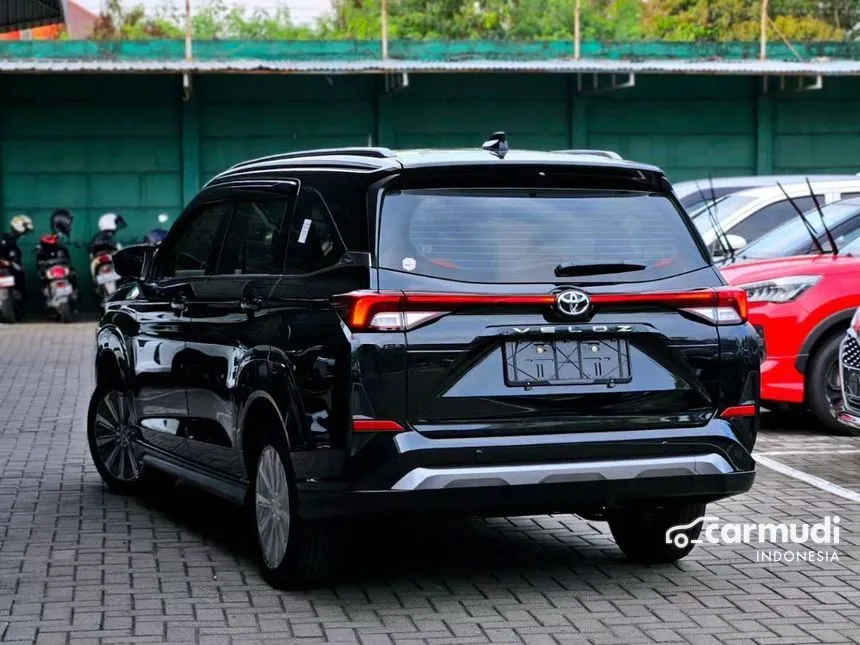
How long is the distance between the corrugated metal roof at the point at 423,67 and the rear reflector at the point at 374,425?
1649 centimetres

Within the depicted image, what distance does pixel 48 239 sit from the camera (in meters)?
21.9

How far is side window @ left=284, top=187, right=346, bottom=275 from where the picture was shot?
6309 mm

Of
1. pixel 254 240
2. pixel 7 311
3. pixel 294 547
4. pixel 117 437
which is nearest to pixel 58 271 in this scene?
pixel 7 311

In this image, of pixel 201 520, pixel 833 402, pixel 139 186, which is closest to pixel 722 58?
pixel 139 186

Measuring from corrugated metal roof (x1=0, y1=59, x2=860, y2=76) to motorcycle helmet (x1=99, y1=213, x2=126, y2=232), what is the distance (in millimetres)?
2044

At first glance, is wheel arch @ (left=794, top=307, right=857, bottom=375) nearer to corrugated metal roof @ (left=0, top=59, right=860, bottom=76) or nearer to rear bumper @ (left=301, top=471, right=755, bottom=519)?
rear bumper @ (left=301, top=471, right=755, bottom=519)

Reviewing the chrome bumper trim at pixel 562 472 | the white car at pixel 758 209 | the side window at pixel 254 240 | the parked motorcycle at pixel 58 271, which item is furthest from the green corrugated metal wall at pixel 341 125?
the chrome bumper trim at pixel 562 472

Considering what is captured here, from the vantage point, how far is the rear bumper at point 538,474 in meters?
5.86

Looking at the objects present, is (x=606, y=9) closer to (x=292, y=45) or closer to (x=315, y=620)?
(x=292, y=45)

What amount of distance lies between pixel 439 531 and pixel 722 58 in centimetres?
1873

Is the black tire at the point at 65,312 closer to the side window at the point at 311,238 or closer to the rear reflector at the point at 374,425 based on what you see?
the side window at the point at 311,238

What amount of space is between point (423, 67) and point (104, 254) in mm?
5081

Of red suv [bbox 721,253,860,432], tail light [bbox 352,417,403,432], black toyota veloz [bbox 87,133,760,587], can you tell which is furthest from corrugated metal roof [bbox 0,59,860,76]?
tail light [bbox 352,417,403,432]

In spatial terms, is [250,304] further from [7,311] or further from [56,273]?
Answer: [7,311]
